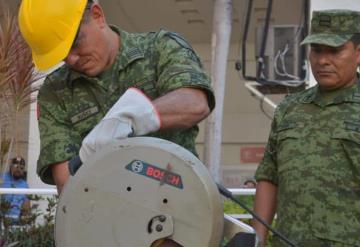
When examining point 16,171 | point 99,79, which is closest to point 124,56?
point 99,79

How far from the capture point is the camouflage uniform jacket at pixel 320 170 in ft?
9.51

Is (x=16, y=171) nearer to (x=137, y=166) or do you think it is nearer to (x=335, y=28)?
(x=335, y=28)

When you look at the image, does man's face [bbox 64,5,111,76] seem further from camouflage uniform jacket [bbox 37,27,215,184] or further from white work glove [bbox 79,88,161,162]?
white work glove [bbox 79,88,161,162]

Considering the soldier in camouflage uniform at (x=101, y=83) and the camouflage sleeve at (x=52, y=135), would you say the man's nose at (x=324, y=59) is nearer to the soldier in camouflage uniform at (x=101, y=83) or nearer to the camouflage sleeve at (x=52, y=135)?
the soldier in camouflage uniform at (x=101, y=83)

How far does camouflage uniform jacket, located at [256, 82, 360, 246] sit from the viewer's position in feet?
9.51

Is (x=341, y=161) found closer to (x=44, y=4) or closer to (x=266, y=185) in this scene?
(x=266, y=185)

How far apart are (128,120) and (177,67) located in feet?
1.21

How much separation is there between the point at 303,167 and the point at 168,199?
3.84 feet

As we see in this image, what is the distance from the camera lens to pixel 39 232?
6582 mm

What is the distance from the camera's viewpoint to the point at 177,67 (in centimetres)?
236

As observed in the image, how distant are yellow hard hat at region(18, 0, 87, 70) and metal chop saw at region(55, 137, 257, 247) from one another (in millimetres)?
442

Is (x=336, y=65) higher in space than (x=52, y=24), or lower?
lower

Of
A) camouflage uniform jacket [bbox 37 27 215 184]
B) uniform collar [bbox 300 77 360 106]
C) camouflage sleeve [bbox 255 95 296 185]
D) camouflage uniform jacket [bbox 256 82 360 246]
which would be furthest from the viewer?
camouflage sleeve [bbox 255 95 296 185]

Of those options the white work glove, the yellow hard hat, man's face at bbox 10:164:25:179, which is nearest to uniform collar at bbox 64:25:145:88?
the yellow hard hat
